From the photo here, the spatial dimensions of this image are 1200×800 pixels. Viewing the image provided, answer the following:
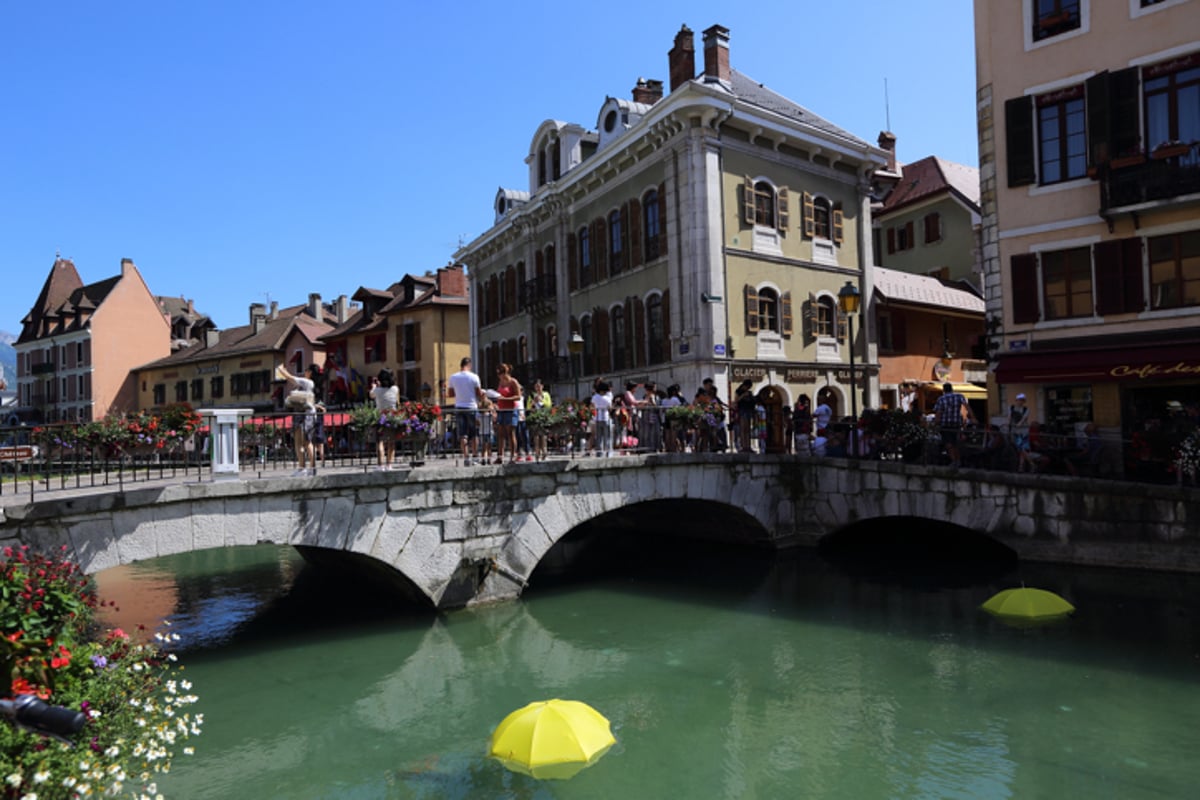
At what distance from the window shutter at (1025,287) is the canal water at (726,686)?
5.59 meters

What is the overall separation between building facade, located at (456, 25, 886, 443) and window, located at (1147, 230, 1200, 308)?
22.2ft

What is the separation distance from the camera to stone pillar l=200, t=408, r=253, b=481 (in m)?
9.73

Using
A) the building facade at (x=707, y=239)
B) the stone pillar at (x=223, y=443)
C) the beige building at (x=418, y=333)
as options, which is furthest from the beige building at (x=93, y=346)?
the stone pillar at (x=223, y=443)

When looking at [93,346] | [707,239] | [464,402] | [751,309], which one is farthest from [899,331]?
[93,346]

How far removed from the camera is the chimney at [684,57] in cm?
2239

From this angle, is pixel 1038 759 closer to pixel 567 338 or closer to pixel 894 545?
pixel 894 545

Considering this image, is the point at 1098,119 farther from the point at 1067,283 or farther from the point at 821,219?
the point at 821,219

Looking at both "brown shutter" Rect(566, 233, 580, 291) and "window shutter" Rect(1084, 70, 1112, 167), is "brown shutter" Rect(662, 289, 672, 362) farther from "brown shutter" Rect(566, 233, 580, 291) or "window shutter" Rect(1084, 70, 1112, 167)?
"window shutter" Rect(1084, 70, 1112, 167)

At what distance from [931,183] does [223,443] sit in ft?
91.8

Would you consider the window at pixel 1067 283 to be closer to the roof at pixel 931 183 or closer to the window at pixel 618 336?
the window at pixel 618 336

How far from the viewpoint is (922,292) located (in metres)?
26.4

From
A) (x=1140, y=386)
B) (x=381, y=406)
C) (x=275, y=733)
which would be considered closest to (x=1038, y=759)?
(x=275, y=733)

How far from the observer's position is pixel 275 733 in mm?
8180

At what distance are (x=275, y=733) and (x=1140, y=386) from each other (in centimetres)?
1554
